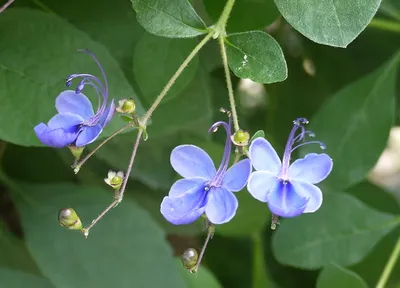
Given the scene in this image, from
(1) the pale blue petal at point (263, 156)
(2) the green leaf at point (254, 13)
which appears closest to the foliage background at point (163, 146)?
(2) the green leaf at point (254, 13)

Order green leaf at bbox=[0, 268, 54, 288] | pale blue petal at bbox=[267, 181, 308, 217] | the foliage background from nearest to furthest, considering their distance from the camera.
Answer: pale blue petal at bbox=[267, 181, 308, 217], the foliage background, green leaf at bbox=[0, 268, 54, 288]

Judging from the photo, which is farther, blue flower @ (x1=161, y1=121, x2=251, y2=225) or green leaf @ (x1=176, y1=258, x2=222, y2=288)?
green leaf @ (x1=176, y1=258, x2=222, y2=288)

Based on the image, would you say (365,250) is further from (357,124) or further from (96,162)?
(96,162)

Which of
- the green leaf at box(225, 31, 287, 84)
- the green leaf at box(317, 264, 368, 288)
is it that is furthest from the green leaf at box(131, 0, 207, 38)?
the green leaf at box(317, 264, 368, 288)

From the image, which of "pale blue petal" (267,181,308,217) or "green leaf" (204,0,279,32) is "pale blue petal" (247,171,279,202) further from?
"green leaf" (204,0,279,32)

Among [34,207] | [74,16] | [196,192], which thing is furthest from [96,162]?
[196,192]
